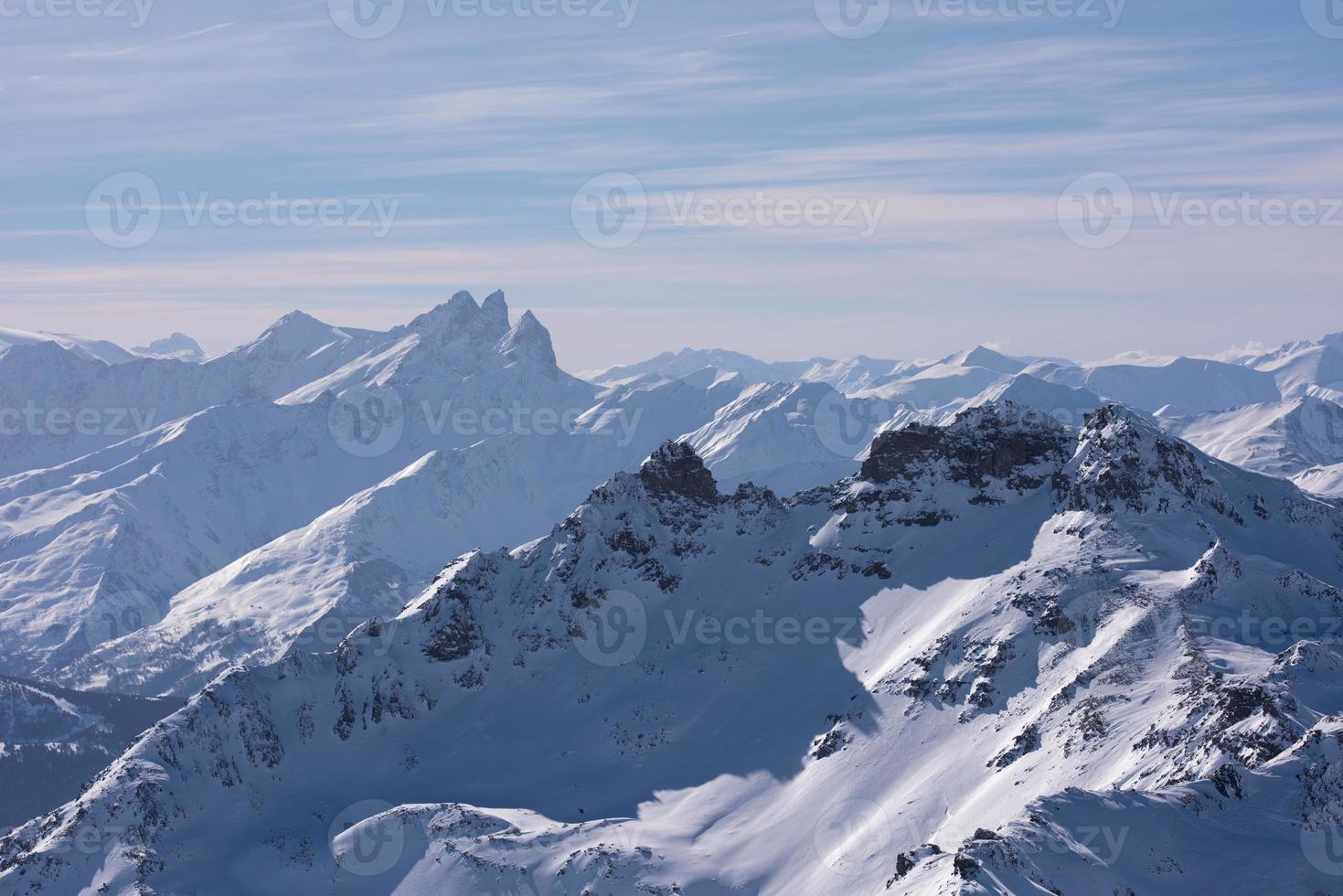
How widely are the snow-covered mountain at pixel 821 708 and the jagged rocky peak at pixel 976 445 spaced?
477 mm

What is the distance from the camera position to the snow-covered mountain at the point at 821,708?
98.4 metres

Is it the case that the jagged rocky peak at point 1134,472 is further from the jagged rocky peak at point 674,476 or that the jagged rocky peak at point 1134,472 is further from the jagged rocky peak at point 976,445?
the jagged rocky peak at point 674,476

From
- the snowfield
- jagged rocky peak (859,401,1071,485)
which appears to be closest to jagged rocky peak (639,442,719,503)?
the snowfield

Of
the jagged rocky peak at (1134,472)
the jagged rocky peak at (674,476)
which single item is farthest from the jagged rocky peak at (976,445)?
the jagged rocky peak at (674,476)

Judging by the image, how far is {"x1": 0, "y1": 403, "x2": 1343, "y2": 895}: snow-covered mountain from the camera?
98.4m

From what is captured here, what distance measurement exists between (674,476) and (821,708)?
192 feet

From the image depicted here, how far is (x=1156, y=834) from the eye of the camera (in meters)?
87.6

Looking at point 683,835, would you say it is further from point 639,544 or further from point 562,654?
point 639,544

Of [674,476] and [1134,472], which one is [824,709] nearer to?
[1134,472]

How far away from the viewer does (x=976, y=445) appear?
17775 centimetres

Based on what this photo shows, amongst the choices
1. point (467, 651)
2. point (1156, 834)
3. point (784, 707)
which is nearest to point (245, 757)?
point (467, 651)

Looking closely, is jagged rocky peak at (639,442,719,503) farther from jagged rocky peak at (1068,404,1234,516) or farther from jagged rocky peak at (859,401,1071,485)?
jagged rocky peak at (1068,404,1234,516)

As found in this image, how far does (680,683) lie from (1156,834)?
269 ft

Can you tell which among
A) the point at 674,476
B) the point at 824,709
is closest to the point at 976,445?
the point at 674,476
